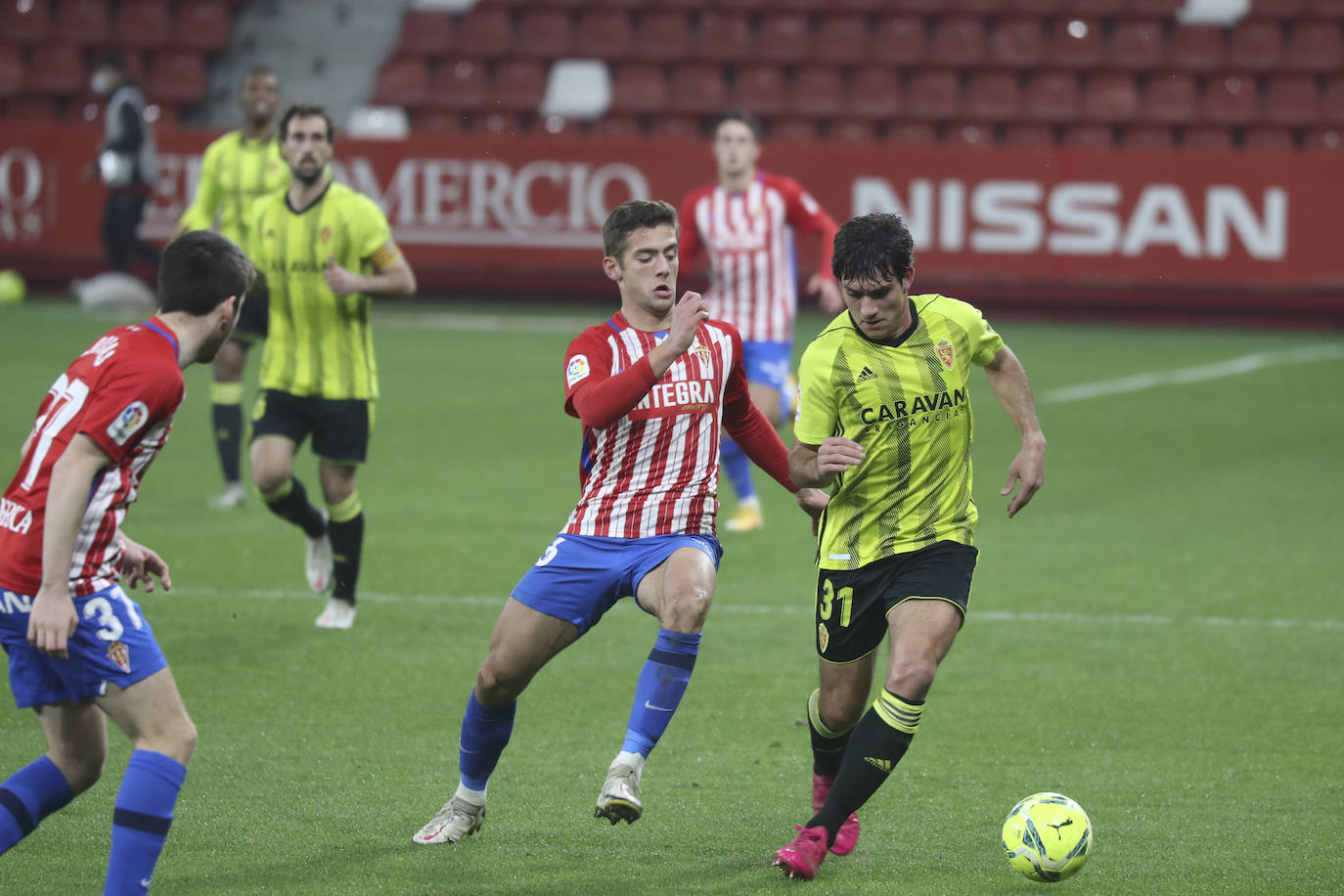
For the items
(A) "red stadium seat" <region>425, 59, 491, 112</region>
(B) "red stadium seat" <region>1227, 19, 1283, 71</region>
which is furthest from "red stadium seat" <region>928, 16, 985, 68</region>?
(A) "red stadium seat" <region>425, 59, 491, 112</region>

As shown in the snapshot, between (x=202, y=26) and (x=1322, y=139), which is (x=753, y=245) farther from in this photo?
(x=202, y=26)

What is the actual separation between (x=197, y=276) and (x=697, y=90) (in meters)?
17.6

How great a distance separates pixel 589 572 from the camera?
472 centimetres

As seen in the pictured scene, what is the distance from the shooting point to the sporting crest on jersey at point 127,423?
3770 mm

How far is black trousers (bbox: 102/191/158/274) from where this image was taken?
18.0 meters

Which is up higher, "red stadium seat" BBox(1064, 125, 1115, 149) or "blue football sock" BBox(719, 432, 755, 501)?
"red stadium seat" BBox(1064, 125, 1115, 149)

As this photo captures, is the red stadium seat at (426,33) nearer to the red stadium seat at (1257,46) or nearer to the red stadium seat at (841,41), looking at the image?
the red stadium seat at (841,41)

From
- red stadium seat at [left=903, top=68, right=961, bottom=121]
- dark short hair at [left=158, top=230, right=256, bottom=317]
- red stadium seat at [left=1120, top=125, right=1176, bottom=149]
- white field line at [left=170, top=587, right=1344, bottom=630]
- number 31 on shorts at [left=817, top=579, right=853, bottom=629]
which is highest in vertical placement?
red stadium seat at [left=903, top=68, right=961, bottom=121]

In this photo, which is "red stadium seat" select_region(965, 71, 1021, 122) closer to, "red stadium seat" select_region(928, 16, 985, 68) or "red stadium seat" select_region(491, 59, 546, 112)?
"red stadium seat" select_region(928, 16, 985, 68)

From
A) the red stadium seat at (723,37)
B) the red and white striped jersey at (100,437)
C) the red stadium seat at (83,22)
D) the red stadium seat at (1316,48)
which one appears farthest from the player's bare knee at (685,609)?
the red stadium seat at (83,22)

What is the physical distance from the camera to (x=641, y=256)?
484 centimetres

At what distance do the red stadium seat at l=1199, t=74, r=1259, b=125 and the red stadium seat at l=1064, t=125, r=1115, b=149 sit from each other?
1087mm

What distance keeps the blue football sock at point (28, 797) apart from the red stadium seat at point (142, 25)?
63.4 feet

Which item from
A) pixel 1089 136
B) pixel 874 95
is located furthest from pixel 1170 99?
pixel 874 95
